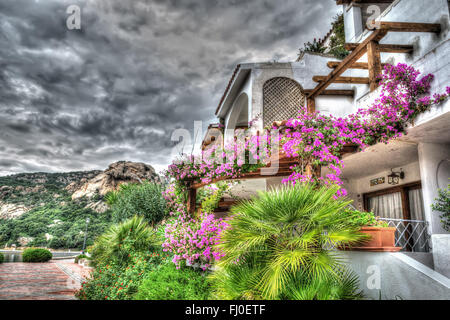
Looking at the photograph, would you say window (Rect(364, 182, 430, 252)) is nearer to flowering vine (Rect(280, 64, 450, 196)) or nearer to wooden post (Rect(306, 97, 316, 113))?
flowering vine (Rect(280, 64, 450, 196))

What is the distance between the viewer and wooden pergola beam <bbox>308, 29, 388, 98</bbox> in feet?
22.7

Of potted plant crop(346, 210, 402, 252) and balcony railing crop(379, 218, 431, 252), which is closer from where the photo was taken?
potted plant crop(346, 210, 402, 252)

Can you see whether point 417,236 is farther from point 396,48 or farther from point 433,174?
point 396,48

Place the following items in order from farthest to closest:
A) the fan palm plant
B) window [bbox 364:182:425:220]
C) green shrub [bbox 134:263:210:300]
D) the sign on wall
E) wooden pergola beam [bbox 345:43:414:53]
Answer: the sign on wall
window [bbox 364:182:425:220]
wooden pergola beam [bbox 345:43:414:53]
green shrub [bbox 134:263:210:300]
the fan palm plant

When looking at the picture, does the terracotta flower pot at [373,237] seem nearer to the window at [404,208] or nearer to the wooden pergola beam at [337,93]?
the window at [404,208]

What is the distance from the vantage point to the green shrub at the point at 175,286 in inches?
236

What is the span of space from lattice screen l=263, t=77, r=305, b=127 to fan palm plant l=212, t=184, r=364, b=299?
604 cm

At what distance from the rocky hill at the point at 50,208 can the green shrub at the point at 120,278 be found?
74.2ft

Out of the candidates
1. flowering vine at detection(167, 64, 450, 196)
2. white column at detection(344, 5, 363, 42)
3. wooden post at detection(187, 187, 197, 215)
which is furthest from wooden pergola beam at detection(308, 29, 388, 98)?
wooden post at detection(187, 187, 197, 215)

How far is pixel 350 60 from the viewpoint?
307 inches

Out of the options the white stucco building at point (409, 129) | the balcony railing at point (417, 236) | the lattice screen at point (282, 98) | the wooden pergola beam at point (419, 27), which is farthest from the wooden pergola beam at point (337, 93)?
the balcony railing at point (417, 236)

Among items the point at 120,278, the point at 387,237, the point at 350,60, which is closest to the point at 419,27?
the point at 350,60
